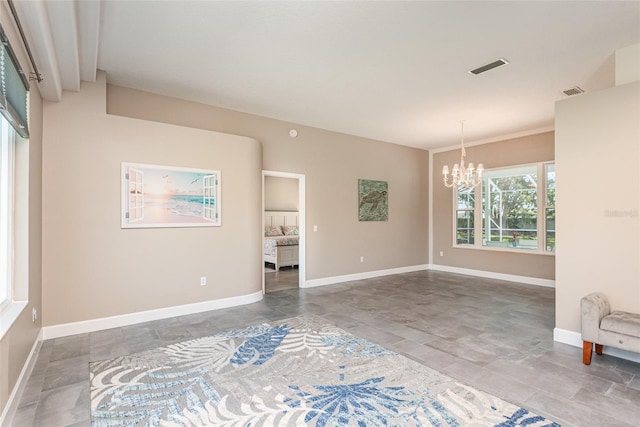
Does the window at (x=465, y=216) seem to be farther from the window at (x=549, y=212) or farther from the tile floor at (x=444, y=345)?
the tile floor at (x=444, y=345)

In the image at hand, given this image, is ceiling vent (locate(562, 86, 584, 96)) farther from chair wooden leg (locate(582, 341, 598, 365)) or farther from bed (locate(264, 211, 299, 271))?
bed (locate(264, 211, 299, 271))

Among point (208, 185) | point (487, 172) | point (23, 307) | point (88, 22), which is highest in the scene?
point (88, 22)

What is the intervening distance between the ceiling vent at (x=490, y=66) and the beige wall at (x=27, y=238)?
13.9ft

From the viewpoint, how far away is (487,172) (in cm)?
728

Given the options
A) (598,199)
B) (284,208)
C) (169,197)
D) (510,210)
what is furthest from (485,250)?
(169,197)

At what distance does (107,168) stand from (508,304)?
590 cm

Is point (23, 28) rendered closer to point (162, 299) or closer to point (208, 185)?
point (208, 185)

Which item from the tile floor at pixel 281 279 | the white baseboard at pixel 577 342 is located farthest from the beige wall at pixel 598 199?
the tile floor at pixel 281 279

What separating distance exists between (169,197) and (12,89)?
7.28ft

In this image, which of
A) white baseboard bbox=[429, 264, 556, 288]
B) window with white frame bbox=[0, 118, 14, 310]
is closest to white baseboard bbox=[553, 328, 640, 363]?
white baseboard bbox=[429, 264, 556, 288]

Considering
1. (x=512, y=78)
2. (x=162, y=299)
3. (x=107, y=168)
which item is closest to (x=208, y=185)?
(x=107, y=168)

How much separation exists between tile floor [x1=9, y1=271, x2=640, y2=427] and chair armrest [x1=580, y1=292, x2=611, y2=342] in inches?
11.0

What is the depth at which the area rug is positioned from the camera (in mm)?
2158

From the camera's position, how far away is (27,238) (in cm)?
294
